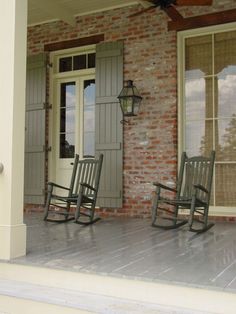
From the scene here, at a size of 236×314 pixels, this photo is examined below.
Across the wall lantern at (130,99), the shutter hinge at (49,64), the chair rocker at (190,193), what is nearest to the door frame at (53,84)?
the shutter hinge at (49,64)

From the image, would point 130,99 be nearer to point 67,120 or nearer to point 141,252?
point 67,120

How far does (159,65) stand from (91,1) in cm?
145

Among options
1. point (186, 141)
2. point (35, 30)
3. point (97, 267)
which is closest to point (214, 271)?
point (97, 267)

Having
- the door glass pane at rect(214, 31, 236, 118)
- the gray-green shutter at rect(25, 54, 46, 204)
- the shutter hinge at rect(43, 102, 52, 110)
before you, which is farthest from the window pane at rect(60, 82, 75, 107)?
the door glass pane at rect(214, 31, 236, 118)

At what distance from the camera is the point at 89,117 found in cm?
639

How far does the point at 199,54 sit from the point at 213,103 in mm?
721

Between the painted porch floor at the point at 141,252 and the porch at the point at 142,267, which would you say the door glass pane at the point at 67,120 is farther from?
the porch at the point at 142,267

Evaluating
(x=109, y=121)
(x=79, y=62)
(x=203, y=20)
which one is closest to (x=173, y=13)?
(x=203, y=20)

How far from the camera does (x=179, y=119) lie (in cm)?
552

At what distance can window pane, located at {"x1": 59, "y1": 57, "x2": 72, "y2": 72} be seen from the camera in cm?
656

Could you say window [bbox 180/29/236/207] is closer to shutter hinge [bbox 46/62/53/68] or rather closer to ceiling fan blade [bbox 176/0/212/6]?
ceiling fan blade [bbox 176/0/212/6]

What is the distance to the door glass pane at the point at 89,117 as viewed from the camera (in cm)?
635

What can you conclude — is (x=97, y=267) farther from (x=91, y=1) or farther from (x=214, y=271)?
(x=91, y=1)

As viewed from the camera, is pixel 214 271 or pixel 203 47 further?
pixel 203 47
